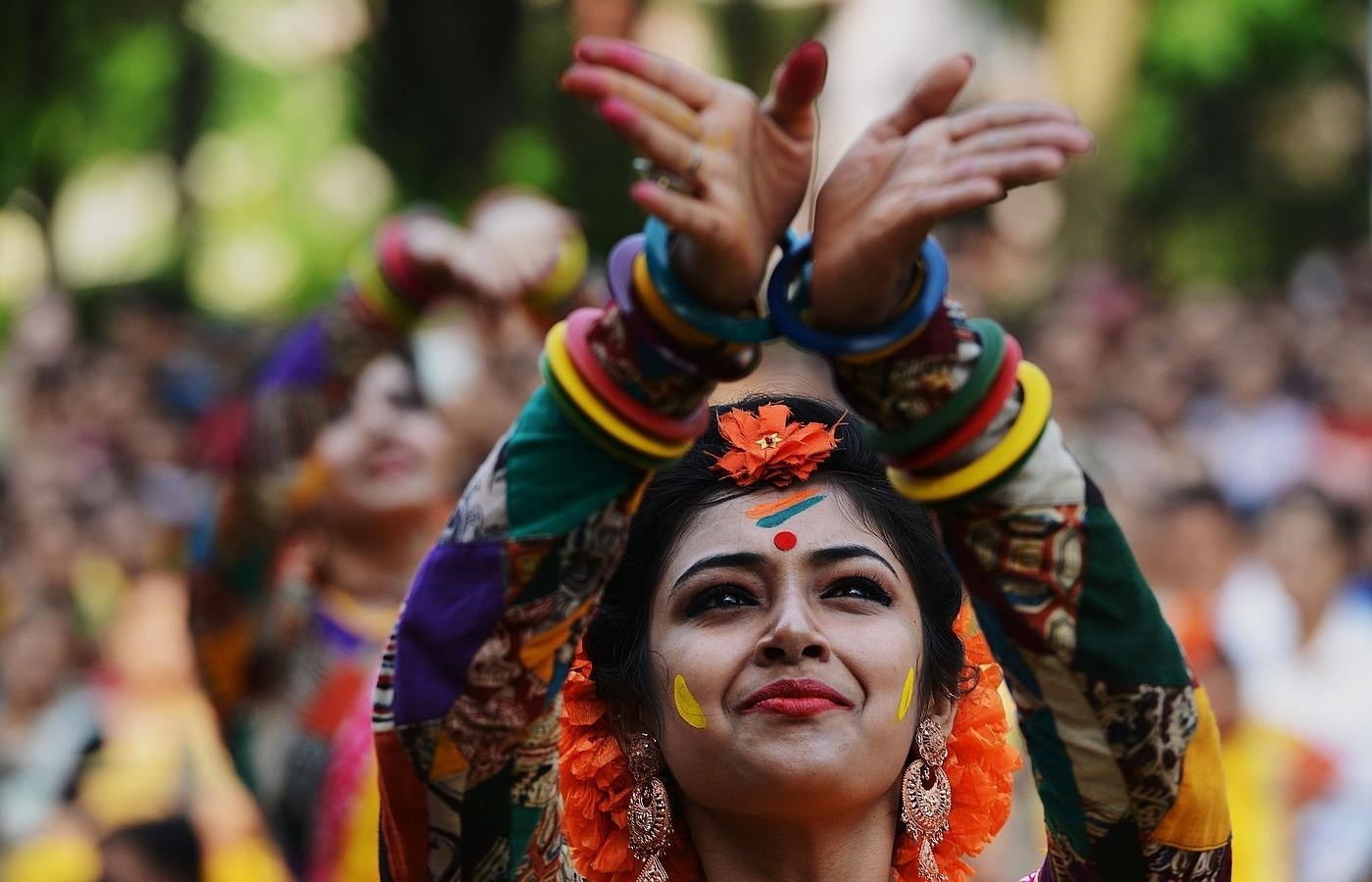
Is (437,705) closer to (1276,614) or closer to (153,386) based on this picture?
(1276,614)

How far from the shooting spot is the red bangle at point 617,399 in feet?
7.63

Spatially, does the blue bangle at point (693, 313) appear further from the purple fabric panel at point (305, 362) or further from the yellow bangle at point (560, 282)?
the purple fabric panel at point (305, 362)

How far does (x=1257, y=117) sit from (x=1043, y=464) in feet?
65.0

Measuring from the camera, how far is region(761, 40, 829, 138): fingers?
2.21 m

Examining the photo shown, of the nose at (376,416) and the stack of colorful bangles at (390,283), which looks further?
the nose at (376,416)

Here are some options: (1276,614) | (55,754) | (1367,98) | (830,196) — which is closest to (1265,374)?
(1276,614)

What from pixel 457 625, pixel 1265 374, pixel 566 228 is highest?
pixel 457 625

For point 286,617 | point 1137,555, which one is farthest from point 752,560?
point 1137,555

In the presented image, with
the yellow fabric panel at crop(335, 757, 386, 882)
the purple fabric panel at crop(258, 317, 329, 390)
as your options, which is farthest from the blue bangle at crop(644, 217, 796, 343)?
the purple fabric panel at crop(258, 317, 329, 390)

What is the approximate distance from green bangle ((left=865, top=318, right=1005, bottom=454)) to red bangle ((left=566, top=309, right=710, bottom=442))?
23 cm

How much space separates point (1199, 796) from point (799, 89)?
100cm

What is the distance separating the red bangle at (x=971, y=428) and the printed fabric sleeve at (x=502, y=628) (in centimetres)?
26

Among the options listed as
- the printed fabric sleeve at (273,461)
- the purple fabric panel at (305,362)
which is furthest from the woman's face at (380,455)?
the purple fabric panel at (305,362)

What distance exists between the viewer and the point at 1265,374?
9703 millimetres
